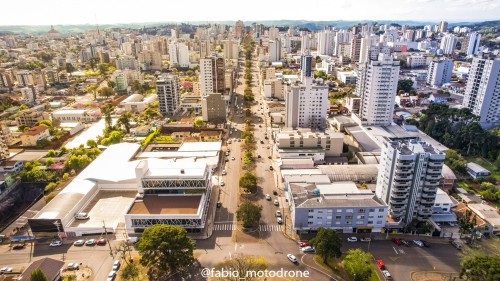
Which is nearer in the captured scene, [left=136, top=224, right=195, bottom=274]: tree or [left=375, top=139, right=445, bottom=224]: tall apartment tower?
[left=136, top=224, right=195, bottom=274]: tree

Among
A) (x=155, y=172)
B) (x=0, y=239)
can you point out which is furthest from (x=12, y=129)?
(x=155, y=172)

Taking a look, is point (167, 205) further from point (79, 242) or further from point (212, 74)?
point (212, 74)

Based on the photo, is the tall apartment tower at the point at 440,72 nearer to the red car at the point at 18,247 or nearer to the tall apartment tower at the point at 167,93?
the tall apartment tower at the point at 167,93

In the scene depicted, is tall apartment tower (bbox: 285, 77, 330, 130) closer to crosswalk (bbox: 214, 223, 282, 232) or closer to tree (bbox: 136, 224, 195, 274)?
crosswalk (bbox: 214, 223, 282, 232)

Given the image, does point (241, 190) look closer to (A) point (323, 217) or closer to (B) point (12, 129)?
(A) point (323, 217)

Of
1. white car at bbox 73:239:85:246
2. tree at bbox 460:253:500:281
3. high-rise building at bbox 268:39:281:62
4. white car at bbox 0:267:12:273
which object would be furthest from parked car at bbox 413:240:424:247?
high-rise building at bbox 268:39:281:62

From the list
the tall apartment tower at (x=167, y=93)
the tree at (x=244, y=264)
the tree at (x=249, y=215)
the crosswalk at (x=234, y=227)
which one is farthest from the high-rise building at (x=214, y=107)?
the tree at (x=244, y=264)
